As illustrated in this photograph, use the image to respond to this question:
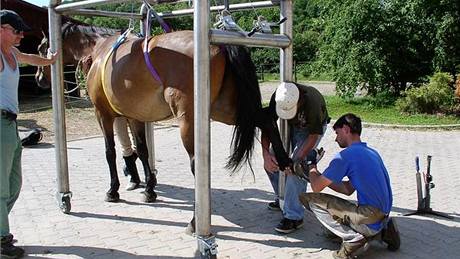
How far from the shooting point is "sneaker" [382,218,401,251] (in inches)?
140

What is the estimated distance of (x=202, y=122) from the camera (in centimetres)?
318

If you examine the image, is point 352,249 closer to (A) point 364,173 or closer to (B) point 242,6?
(A) point 364,173

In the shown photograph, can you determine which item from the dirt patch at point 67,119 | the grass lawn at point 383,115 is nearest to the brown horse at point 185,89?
the dirt patch at point 67,119

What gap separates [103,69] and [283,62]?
1.70 meters

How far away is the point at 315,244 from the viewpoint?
3787mm

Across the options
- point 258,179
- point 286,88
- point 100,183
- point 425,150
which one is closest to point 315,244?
point 286,88

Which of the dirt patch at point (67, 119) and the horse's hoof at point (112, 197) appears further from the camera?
the dirt patch at point (67, 119)

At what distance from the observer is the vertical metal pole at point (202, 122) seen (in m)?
3.10

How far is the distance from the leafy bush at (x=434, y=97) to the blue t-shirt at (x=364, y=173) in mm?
9670

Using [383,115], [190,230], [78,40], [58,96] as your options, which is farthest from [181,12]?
[383,115]

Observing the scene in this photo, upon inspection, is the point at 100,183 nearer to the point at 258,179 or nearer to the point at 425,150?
the point at 258,179

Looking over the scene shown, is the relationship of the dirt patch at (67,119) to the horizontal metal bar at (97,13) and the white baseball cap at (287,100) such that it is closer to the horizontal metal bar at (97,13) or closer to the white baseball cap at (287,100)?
the horizontal metal bar at (97,13)

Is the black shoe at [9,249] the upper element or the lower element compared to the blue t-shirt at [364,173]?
lower

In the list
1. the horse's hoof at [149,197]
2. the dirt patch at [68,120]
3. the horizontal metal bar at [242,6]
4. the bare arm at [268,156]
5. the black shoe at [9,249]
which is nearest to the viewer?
the black shoe at [9,249]
